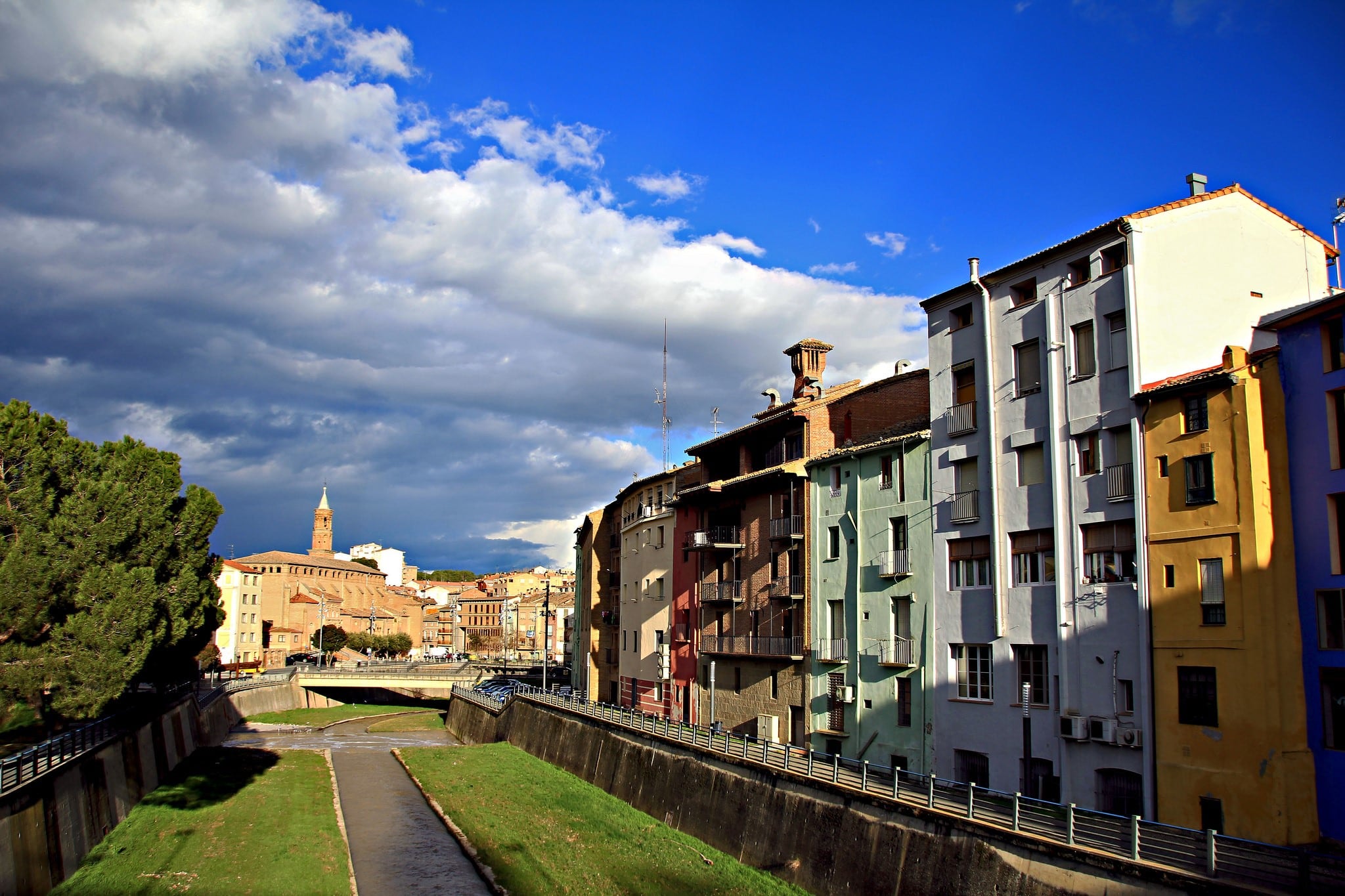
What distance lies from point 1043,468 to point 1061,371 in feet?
10.4

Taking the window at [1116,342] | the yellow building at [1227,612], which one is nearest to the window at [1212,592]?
the yellow building at [1227,612]

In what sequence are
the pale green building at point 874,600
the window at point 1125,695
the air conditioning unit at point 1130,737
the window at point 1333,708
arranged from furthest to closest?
the pale green building at point 874,600, the window at point 1125,695, the air conditioning unit at point 1130,737, the window at point 1333,708

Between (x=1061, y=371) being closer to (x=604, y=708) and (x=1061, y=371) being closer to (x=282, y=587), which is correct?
(x=604, y=708)

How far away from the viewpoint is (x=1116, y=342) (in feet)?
98.7

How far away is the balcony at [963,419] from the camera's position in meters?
35.2

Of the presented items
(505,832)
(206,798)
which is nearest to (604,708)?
(505,832)

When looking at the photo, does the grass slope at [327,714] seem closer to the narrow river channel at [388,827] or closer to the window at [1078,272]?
the narrow river channel at [388,827]

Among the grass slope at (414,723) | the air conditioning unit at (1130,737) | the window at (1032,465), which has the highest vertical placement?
the window at (1032,465)

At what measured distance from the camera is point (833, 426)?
4841cm

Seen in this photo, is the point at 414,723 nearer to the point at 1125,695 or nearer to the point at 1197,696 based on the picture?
the point at 1125,695

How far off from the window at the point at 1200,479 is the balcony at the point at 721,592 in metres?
25.6

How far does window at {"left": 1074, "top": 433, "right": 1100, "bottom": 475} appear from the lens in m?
30.3

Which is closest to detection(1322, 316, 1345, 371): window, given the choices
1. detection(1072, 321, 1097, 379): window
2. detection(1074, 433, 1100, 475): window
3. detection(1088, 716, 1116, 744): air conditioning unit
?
detection(1072, 321, 1097, 379): window

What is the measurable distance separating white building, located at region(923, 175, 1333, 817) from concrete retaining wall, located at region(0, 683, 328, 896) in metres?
28.8
